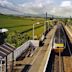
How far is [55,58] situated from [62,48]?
23.9 ft

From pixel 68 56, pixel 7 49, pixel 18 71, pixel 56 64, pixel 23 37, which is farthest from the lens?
pixel 23 37

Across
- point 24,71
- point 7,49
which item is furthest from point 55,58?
point 7,49

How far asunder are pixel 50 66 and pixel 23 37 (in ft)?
77.9

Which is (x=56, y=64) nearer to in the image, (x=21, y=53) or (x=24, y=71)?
(x=21, y=53)

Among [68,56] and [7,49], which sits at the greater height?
[7,49]

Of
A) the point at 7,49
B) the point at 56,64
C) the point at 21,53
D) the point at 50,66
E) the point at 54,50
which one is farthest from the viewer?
the point at 54,50

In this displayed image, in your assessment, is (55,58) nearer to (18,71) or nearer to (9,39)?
(9,39)

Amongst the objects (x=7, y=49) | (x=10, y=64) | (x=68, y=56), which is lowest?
(x=68, y=56)

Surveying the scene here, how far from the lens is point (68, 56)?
146ft

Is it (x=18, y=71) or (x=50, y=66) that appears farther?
(x=50, y=66)

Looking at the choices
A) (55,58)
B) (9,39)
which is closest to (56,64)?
(55,58)

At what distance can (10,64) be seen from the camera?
1094 inches

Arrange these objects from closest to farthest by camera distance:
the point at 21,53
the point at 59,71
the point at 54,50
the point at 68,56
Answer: the point at 59,71 < the point at 21,53 < the point at 68,56 < the point at 54,50

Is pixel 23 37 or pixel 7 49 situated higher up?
pixel 7 49
